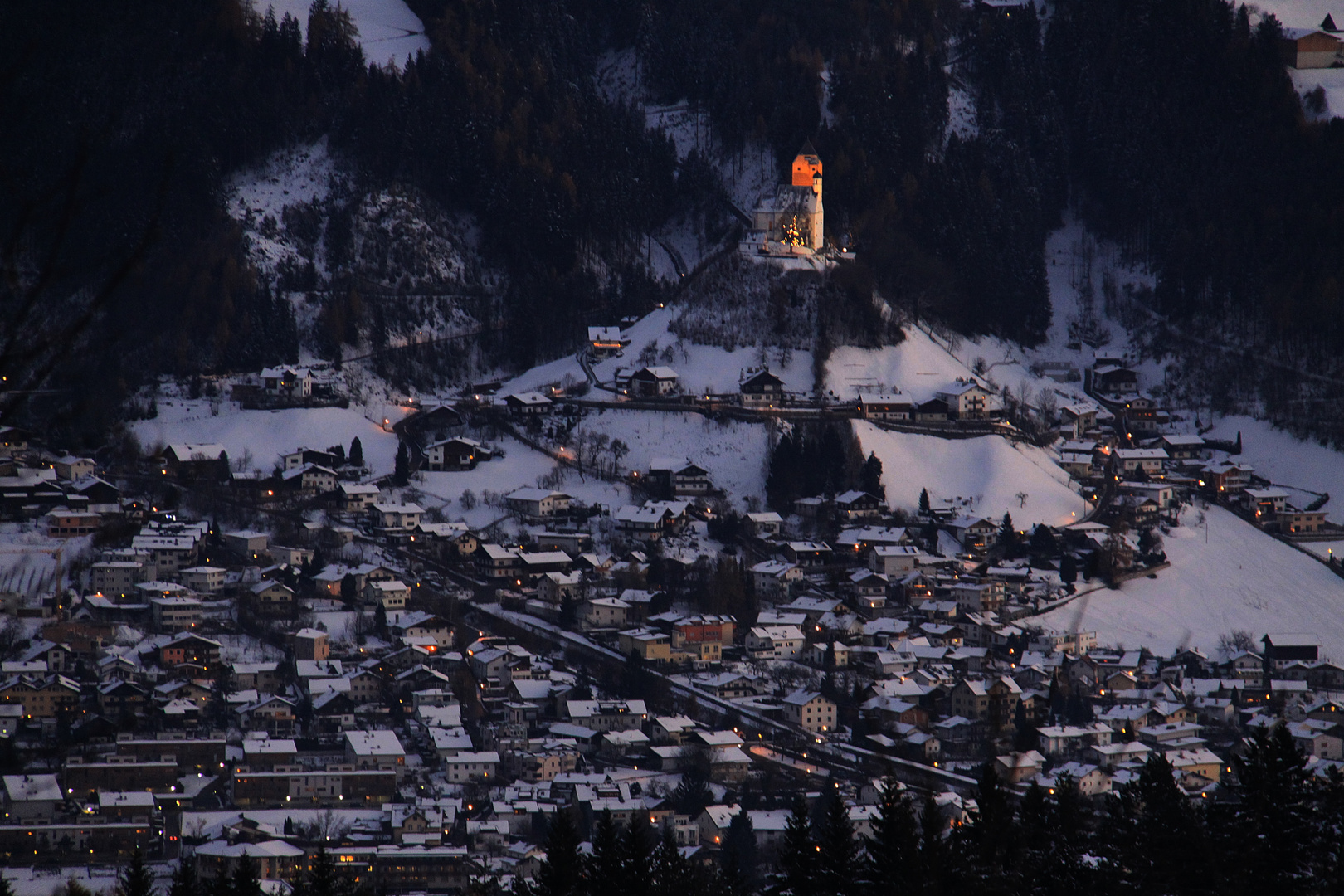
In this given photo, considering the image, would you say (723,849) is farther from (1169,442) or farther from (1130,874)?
(1169,442)

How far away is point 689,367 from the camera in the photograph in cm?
5844

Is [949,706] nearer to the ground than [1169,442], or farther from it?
nearer to the ground

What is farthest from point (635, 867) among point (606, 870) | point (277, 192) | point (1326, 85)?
point (1326, 85)

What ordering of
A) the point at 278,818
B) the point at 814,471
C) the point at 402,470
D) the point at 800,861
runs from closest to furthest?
1. the point at 800,861
2. the point at 278,818
3. the point at 402,470
4. the point at 814,471

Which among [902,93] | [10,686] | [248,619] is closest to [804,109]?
[902,93]

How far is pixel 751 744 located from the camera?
38875 millimetres

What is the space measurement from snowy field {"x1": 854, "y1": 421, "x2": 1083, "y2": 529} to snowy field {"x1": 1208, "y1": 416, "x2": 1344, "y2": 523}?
24.4 ft

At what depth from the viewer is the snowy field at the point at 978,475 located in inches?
2074

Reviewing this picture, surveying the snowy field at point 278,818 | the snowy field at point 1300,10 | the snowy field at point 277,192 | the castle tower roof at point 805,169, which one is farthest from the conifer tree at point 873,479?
the snowy field at point 1300,10

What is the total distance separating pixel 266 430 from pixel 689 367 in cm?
1290

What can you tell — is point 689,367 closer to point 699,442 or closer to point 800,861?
point 699,442

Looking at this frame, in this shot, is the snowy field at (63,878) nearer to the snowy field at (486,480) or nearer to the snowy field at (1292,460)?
the snowy field at (486,480)

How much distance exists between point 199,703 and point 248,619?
4.52 meters

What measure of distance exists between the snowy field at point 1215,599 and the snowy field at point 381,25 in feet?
123
